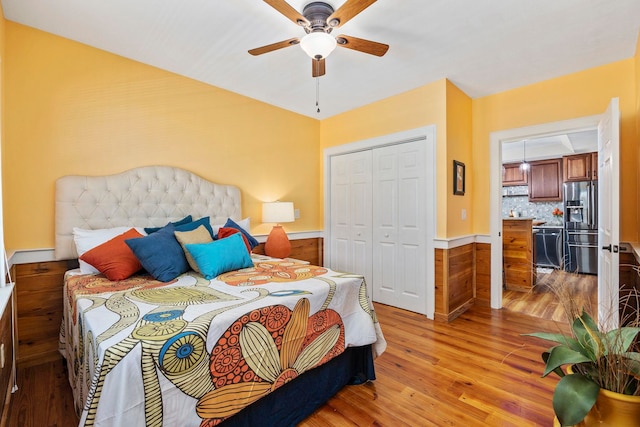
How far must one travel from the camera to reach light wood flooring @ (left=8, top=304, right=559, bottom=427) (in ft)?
5.39

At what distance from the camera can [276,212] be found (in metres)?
3.48

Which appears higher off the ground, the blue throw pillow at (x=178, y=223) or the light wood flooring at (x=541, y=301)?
the blue throw pillow at (x=178, y=223)

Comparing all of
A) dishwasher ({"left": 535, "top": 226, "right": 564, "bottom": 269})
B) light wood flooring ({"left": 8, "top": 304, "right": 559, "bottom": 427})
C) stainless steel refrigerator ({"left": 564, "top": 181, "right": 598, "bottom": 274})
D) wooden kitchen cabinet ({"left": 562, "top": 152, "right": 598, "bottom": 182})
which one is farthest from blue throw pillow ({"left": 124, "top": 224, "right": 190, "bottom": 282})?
wooden kitchen cabinet ({"left": 562, "top": 152, "right": 598, "bottom": 182})

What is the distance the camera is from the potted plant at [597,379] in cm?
81

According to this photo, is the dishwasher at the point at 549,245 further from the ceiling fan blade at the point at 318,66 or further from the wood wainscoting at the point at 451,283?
the ceiling fan blade at the point at 318,66

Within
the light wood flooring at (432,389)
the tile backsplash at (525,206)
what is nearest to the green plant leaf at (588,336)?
the light wood flooring at (432,389)

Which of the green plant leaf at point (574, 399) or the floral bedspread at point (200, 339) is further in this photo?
the floral bedspread at point (200, 339)

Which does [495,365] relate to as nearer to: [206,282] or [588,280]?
[206,282]

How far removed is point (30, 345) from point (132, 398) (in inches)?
77.2

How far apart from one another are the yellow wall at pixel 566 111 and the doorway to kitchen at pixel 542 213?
0.11 metres

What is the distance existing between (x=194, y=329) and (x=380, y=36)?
94.5 inches

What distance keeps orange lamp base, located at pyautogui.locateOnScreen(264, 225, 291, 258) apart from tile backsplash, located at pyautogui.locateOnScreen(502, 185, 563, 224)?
5.62 metres

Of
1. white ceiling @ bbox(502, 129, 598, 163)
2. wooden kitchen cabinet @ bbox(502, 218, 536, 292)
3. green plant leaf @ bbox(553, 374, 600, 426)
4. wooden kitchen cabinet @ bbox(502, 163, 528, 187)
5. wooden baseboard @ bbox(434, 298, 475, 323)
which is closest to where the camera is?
green plant leaf @ bbox(553, 374, 600, 426)

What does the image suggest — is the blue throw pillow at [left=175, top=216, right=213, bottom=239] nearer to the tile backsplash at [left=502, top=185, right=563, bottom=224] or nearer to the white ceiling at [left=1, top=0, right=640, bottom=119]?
the white ceiling at [left=1, top=0, right=640, bottom=119]
